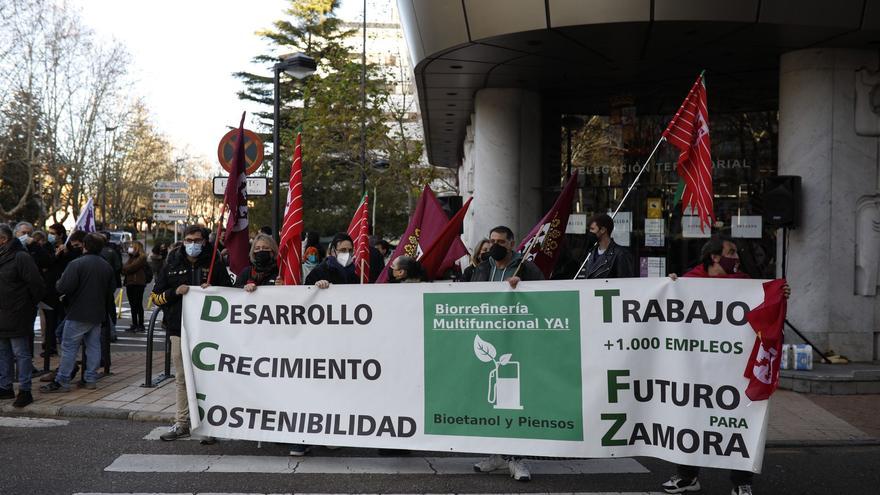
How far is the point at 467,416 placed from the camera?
6.02m

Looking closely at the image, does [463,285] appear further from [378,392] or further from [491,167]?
[491,167]

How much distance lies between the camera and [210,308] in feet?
22.2

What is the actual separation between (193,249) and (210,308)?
3.28ft

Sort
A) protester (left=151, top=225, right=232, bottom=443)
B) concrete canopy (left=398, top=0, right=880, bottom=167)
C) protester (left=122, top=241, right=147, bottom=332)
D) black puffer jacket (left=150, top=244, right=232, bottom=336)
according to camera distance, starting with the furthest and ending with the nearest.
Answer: protester (left=122, top=241, right=147, bottom=332) → concrete canopy (left=398, top=0, right=880, bottom=167) → black puffer jacket (left=150, top=244, right=232, bottom=336) → protester (left=151, top=225, right=232, bottom=443)

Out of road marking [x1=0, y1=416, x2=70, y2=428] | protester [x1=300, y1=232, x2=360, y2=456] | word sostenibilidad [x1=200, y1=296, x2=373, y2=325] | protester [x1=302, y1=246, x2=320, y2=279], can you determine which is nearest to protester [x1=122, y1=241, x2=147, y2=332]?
A: protester [x1=302, y1=246, x2=320, y2=279]

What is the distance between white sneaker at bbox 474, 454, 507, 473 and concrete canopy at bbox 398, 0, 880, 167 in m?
6.08

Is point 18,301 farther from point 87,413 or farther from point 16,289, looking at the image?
point 87,413

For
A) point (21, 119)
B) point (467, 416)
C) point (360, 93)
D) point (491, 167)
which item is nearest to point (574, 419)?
point (467, 416)

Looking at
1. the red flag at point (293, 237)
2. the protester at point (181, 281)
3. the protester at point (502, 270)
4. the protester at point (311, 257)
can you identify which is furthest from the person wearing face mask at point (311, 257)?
the protester at point (502, 270)

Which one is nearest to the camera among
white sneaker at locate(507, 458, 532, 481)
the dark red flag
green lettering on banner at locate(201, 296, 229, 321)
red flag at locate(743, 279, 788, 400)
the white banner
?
red flag at locate(743, 279, 788, 400)

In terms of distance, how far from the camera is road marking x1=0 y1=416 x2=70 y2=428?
308 inches

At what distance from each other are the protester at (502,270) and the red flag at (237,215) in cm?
251

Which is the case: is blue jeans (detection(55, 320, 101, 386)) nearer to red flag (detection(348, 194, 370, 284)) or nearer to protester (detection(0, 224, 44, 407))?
protester (detection(0, 224, 44, 407))

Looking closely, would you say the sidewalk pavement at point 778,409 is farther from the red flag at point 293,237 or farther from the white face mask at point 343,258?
the white face mask at point 343,258
